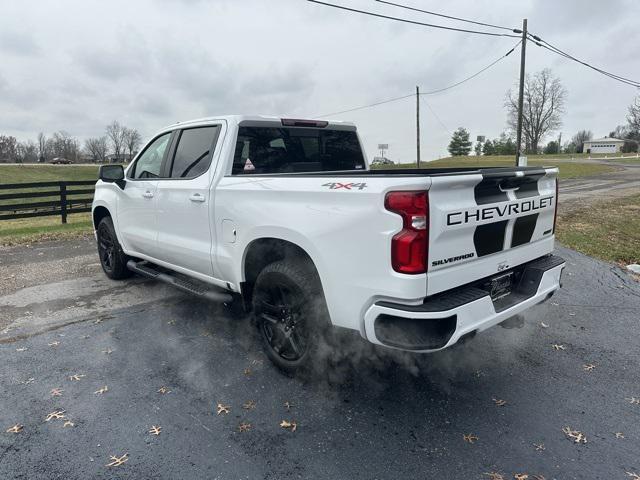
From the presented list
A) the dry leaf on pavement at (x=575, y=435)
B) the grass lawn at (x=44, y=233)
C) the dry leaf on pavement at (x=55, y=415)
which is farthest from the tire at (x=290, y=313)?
the grass lawn at (x=44, y=233)

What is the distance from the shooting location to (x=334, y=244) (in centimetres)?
285

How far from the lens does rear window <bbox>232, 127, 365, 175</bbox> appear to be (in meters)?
4.05

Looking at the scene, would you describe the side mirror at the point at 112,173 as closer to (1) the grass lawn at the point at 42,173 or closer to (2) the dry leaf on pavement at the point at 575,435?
(2) the dry leaf on pavement at the point at 575,435

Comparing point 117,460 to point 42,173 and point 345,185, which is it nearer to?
point 345,185

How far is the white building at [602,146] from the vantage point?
105 meters

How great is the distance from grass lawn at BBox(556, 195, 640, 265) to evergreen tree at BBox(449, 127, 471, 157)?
278 feet

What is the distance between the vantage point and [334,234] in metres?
2.84

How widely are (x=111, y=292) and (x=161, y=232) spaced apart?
5.50 ft

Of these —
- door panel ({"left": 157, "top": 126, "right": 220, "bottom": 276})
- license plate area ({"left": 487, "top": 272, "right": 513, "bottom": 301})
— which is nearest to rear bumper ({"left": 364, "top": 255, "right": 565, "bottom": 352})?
license plate area ({"left": 487, "top": 272, "right": 513, "bottom": 301})

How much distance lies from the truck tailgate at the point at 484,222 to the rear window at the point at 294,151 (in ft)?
6.33

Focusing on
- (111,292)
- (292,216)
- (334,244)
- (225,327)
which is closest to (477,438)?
(334,244)

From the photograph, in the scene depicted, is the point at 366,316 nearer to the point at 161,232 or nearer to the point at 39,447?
the point at 39,447

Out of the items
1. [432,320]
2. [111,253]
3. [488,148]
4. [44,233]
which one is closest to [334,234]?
[432,320]

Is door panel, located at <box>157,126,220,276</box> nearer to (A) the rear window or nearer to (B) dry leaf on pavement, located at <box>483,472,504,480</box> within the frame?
(A) the rear window
